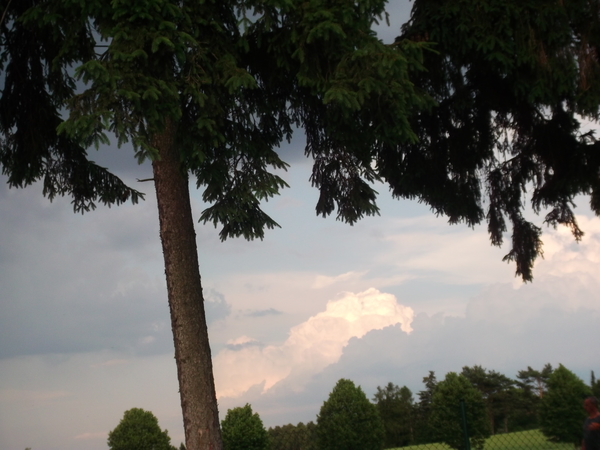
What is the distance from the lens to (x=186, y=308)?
27.6 feet

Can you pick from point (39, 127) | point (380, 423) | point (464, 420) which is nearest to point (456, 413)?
point (380, 423)

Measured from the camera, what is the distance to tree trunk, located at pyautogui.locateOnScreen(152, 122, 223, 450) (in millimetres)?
8234

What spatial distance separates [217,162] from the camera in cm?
913

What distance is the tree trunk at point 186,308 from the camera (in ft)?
27.0

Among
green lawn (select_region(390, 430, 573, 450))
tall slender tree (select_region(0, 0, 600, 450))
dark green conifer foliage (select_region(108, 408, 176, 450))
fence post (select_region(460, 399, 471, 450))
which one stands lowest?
green lawn (select_region(390, 430, 573, 450))

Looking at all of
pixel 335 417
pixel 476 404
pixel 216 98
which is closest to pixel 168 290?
pixel 216 98

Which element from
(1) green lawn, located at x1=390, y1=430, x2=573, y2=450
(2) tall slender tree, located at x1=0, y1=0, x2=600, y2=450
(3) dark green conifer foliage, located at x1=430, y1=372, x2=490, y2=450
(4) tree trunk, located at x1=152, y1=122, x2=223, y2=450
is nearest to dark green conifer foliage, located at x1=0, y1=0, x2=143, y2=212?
(2) tall slender tree, located at x1=0, y1=0, x2=600, y2=450

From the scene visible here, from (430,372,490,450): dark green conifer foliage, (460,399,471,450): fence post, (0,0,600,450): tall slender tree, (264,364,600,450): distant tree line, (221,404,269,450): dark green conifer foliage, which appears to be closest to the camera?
(0,0,600,450): tall slender tree

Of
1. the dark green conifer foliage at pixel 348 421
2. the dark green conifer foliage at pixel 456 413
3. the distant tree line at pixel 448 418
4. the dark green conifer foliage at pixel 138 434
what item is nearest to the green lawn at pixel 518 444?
the distant tree line at pixel 448 418

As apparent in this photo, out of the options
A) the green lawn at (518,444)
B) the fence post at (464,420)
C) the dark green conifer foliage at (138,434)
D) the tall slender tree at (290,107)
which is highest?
the tall slender tree at (290,107)

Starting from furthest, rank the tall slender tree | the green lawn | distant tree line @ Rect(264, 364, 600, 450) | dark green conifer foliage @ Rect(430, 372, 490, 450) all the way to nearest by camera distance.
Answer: dark green conifer foliage @ Rect(430, 372, 490, 450), distant tree line @ Rect(264, 364, 600, 450), the green lawn, the tall slender tree

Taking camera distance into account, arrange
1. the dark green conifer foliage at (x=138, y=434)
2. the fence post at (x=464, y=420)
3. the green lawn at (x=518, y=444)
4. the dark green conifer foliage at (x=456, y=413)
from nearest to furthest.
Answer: the fence post at (x=464, y=420), the green lawn at (x=518, y=444), the dark green conifer foliage at (x=138, y=434), the dark green conifer foliage at (x=456, y=413)

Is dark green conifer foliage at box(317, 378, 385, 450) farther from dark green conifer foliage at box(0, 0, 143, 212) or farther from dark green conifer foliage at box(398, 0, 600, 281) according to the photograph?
dark green conifer foliage at box(0, 0, 143, 212)

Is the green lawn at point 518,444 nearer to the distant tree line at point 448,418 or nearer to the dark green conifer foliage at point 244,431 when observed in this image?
the distant tree line at point 448,418
